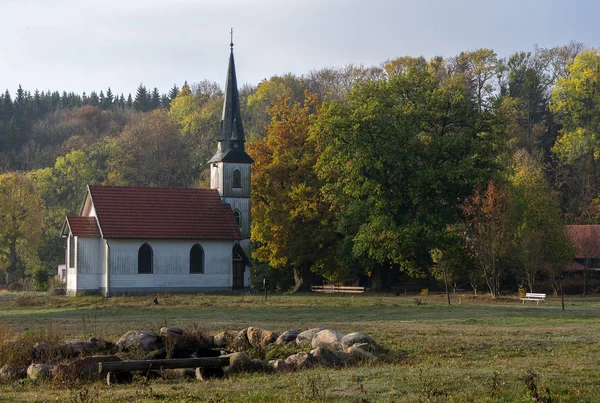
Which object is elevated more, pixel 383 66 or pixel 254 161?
pixel 383 66

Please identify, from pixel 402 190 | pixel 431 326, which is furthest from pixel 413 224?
pixel 431 326

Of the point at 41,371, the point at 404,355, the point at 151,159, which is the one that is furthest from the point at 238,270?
the point at 151,159

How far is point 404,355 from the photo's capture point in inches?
804

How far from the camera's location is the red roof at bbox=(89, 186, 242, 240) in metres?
56.6

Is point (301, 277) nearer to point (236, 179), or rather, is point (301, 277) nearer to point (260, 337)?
point (236, 179)

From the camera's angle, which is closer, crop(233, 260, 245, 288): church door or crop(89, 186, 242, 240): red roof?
crop(89, 186, 242, 240): red roof

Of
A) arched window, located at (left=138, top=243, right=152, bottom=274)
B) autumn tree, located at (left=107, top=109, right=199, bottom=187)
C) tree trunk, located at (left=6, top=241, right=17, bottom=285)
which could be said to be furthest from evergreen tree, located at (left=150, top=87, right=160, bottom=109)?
arched window, located at (left=138, top=243, right=152, bottom=274)

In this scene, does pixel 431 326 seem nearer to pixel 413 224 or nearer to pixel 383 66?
pixel 413 224

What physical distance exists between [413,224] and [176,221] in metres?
16.1

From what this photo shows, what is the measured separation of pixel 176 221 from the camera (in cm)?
5834

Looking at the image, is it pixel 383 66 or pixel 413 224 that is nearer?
pixel 413 224

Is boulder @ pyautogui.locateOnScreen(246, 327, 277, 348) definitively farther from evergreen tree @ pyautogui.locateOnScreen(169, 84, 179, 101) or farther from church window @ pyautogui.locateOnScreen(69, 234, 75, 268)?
evergreen tree @ pyautogui.locateOnScreen(169, 84, 179, 101)

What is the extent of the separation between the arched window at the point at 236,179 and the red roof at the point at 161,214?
1684 millimetres

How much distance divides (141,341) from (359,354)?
212 inches
